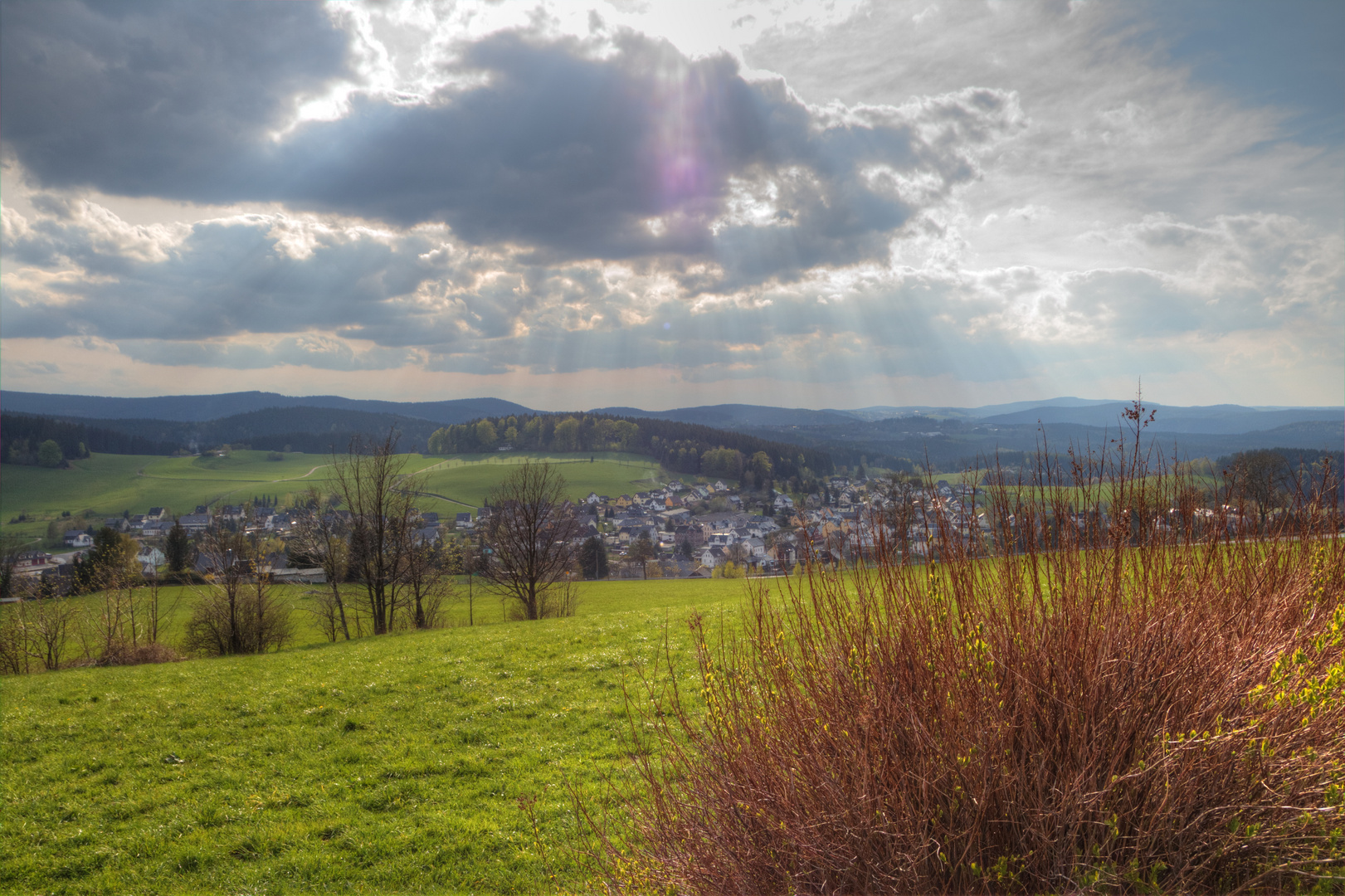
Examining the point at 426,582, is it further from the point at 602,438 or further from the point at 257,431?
the point at 257,431

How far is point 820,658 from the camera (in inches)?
139

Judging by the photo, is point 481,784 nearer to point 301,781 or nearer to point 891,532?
point 301,781

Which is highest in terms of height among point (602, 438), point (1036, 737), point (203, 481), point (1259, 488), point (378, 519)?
point (602, 438)

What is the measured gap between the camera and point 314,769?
7898 mm

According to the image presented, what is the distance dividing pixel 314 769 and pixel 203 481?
10872 centimetres

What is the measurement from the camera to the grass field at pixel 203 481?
77.6m

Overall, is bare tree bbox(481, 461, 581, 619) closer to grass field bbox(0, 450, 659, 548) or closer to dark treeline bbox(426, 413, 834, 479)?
grass field bbox(0, 450, 659, 548)

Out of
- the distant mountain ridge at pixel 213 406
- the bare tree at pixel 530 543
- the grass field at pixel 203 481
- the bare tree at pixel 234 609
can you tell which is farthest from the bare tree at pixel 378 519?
the distant mountain ridge at pixel 213 406

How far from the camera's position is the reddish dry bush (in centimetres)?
271

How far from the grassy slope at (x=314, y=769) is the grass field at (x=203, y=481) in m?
61.1

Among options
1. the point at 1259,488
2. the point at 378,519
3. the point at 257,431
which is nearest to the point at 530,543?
the point at 378,519

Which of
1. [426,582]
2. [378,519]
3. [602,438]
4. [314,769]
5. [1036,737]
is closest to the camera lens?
[1036,737]

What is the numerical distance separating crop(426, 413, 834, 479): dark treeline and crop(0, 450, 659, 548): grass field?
2.92 meters

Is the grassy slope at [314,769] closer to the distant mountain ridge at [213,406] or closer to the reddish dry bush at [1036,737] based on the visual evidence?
the reddish dry bush at [1036,737]
